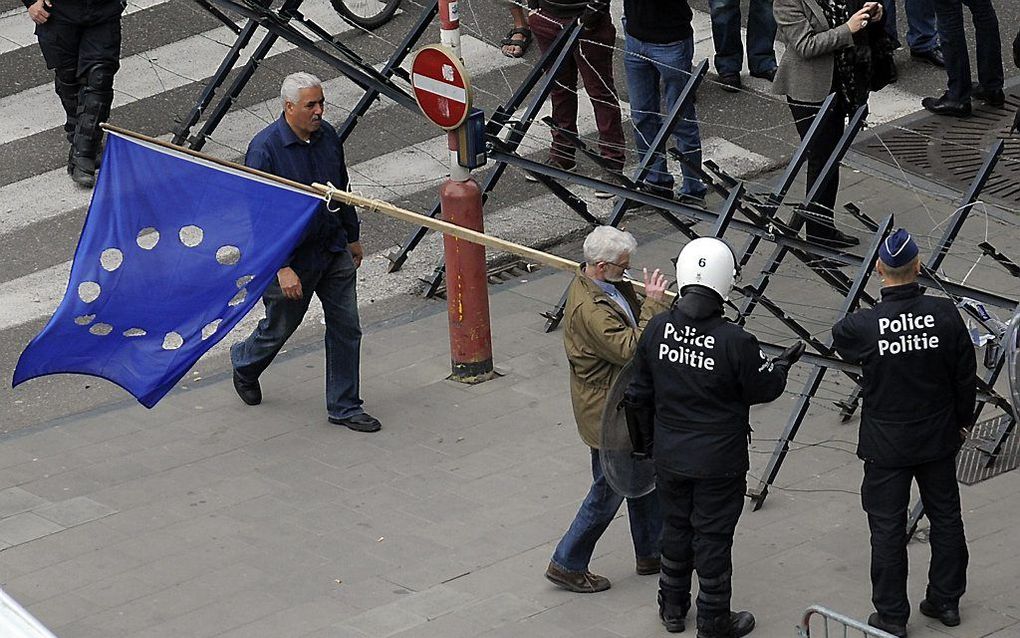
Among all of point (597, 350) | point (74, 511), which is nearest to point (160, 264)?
point (74, 511)

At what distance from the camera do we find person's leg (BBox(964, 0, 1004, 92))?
1234 cm

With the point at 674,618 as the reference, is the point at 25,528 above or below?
below

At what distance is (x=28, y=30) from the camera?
559 inches

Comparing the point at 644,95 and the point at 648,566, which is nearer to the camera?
the point at 648,566

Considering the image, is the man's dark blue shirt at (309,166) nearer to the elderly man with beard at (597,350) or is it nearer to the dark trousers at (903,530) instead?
the elderly man with beard at (597,350)

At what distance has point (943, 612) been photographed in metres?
7.07

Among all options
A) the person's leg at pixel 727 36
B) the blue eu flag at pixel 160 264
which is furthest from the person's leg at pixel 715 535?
the person's leg at pixel 727 36

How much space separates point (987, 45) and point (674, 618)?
6.79 m

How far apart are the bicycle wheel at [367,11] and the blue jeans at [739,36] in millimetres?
2628

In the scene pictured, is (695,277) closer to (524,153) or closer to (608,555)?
(608,555)

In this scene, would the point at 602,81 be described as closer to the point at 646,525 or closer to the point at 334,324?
the point at 334,324

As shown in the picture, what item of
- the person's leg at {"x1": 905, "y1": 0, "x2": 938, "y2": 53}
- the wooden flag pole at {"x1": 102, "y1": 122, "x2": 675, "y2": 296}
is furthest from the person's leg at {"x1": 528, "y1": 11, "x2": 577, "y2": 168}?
the wooden flag pole at {"x1": 102, "y1": 122, "x2": 675, "y2": 296}

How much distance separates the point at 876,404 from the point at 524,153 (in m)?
5.78

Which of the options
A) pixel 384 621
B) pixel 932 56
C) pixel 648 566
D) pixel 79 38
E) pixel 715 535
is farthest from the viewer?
pixel 932 56
